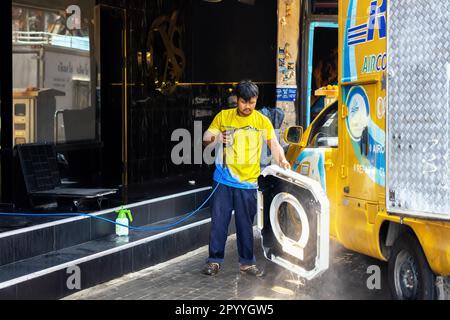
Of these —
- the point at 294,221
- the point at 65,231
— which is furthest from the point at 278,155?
the point at 65,231

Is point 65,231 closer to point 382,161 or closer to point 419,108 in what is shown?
point 382,161

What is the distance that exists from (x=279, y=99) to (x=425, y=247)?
501 centimetres

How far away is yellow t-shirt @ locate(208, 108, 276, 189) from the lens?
707 centimetres

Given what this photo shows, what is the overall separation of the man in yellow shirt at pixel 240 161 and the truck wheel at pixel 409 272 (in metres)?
1.69

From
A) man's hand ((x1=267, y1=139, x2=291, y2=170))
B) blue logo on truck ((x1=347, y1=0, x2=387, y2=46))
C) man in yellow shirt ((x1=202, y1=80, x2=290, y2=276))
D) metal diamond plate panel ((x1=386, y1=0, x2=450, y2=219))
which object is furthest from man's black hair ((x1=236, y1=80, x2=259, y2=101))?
metal diamond plate panel ((x1=386, y1=0, x2=450, y2=219))

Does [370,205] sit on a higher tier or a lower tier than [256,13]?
lower

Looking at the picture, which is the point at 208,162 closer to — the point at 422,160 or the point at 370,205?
the point at 370,205

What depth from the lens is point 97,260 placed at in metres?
6.73

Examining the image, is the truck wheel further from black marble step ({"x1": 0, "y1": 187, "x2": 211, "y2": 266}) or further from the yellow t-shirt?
black marble step ({"x1": 0, "y1": 187, "x2": 211, "y2": 266})

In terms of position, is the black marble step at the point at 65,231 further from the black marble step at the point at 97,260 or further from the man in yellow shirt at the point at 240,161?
the man in yellow shirt at the point at 240,161

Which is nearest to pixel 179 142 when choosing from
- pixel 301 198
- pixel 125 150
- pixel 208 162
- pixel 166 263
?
pixel 208 162

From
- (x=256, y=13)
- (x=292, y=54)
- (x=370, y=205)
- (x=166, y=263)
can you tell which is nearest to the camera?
(x=370, y=205)

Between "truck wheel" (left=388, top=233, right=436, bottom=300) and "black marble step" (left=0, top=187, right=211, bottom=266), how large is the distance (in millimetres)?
3333
